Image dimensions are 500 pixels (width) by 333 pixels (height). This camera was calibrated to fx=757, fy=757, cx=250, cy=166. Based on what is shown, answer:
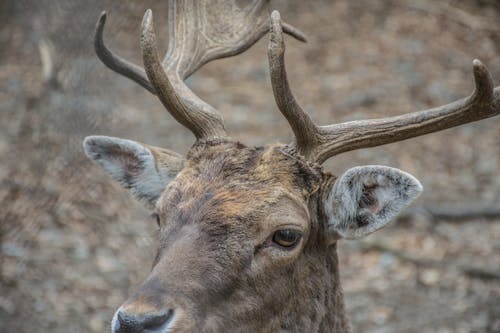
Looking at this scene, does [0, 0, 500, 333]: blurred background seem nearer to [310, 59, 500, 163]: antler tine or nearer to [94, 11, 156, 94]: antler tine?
[94, 11, 156, 94]: antler tine

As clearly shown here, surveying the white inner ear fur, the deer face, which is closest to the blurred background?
the white inner ear fur

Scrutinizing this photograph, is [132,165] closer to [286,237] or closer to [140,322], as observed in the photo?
[286,237]

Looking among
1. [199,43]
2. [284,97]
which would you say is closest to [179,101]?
[284,97]

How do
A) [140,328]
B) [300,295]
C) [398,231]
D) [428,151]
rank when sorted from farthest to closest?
1. [428,151]
2. [398,231]
3. [300,295]
4. [140,328]

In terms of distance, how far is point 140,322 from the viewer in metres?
4.06

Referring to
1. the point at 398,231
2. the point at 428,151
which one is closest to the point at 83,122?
the point at 398,231

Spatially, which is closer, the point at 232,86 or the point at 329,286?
the point at 329,286

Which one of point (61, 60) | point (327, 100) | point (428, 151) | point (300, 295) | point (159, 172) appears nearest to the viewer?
point (300, 295)

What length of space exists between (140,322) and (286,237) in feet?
3.96

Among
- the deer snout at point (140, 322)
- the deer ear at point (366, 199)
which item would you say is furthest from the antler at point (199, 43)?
the deer snout at point (140, 322)

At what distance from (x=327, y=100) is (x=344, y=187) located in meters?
8.78

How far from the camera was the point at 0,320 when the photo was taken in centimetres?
750

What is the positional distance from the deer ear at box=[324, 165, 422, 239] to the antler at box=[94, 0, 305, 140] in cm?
100

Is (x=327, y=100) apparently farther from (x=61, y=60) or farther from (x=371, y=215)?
(x=371, y=215)
